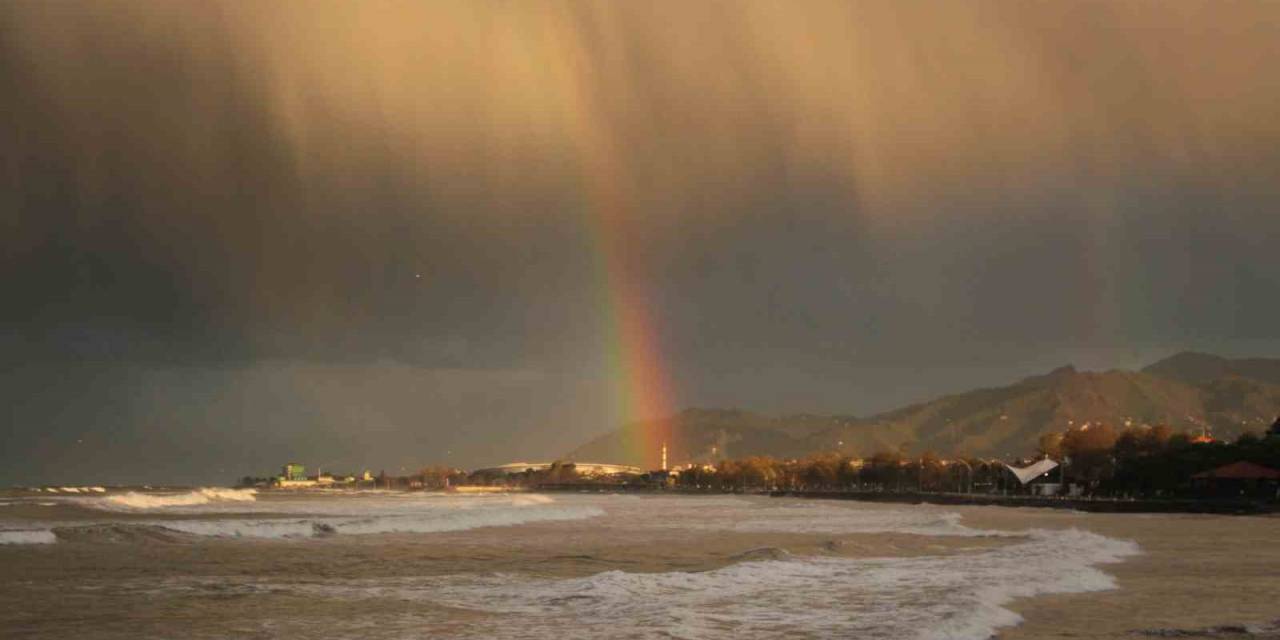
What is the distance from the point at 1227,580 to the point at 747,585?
489 inches

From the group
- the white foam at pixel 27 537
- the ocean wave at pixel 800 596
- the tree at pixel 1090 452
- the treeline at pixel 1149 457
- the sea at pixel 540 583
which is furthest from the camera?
the tree at pixel 1090 452

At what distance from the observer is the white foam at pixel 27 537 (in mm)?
52312

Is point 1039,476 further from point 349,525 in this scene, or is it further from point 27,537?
point 27,537

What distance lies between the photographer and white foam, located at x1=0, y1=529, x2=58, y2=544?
52.3 metres

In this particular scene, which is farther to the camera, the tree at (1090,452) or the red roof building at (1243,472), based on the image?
the tree at (1090,452)

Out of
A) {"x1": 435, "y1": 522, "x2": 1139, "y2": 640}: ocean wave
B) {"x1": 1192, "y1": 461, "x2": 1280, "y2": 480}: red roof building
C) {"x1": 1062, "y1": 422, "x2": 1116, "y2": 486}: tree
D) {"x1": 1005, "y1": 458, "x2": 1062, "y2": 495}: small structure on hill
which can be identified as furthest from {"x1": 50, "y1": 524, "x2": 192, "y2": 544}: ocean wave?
{"x1": 1005, "y1": 458, "x2": 1062, "y2": 495}: small structure on hill

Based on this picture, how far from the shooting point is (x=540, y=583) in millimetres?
32906

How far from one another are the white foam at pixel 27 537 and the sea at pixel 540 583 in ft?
0.58

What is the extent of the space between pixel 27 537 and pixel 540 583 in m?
30.9

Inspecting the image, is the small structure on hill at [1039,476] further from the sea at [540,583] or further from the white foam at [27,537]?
the white foam at [27,537]

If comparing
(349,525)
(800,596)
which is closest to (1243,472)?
(349,525)

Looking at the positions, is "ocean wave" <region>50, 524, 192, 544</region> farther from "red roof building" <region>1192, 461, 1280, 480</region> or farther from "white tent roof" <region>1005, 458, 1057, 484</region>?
"white tent roof" <region>1005, 458, 1057, 484</region>

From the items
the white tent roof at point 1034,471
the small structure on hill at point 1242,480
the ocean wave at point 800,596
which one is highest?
the white tent roof at point 1034,471

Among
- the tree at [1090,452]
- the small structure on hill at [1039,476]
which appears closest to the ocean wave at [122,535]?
the tree at [1090,452]
